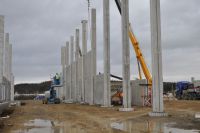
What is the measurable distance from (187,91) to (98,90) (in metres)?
13.5

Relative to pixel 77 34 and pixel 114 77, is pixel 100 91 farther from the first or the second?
pixel 77 34

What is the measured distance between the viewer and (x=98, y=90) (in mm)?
42250

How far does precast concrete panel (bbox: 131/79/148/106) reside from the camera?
118ft

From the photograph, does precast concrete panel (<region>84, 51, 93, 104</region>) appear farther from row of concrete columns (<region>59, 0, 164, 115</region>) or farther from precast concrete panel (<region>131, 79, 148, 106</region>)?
precast concrete panel (<region>131, 79, 148, 106</region>)

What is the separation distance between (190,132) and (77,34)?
1680 inches

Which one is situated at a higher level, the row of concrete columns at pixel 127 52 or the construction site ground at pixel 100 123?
the row of concrete columns at pixel 127 52

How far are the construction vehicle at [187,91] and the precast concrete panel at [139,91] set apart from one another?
11.9m

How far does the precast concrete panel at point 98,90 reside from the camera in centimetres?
4044

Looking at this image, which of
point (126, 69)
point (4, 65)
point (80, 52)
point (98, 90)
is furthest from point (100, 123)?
point (80, 52)

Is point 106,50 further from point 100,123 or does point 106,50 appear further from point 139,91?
point 100,123

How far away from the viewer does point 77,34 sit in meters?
56.5

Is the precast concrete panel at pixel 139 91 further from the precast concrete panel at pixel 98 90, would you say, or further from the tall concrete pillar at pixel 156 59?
the tall concrete pillar at pixel 156 59

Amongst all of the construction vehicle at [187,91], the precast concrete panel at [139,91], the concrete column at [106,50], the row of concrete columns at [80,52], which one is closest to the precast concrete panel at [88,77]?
the row of concrete columns at [80,52]

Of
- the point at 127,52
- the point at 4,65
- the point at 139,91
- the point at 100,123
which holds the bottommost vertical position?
the point at 100,123
